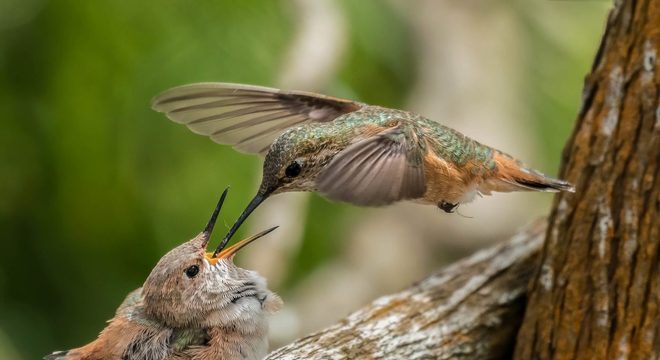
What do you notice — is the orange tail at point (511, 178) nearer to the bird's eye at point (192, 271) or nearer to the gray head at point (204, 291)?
the gray head at point (204, 291)

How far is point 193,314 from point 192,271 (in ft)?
0.59

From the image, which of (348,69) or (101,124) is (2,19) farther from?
(348,69)

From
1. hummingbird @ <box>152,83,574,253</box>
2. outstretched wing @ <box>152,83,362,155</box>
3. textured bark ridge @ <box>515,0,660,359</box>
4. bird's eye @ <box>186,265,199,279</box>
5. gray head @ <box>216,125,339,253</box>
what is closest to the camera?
hummingbird @ <box>152,83,574,253</box>

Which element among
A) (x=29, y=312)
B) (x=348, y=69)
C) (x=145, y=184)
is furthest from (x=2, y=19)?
(x=348, y=69)

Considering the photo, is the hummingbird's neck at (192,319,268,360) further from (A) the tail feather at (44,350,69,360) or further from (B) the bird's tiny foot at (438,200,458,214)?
(B) the bird's tiny foot at (438,200,458,214)

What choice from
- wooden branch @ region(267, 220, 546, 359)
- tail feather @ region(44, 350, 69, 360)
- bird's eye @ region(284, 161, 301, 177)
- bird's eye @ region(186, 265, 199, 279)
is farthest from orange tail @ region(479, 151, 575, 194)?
tail feather @ region(44, 350, 69, 360)

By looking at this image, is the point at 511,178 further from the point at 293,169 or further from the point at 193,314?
the point at 193,314

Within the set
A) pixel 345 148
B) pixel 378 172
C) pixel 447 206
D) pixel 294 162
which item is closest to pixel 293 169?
pixel 294 162

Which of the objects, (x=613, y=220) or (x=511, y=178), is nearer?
(x=613, y=220)

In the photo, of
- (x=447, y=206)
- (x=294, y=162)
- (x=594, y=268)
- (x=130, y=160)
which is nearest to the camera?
(x=294, y=162)

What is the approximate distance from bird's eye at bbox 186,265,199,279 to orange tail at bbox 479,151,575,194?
1.09 m

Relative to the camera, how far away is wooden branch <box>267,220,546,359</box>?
3170 millimetres

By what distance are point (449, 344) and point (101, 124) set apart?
2.92m

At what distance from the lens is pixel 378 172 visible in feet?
9.11
